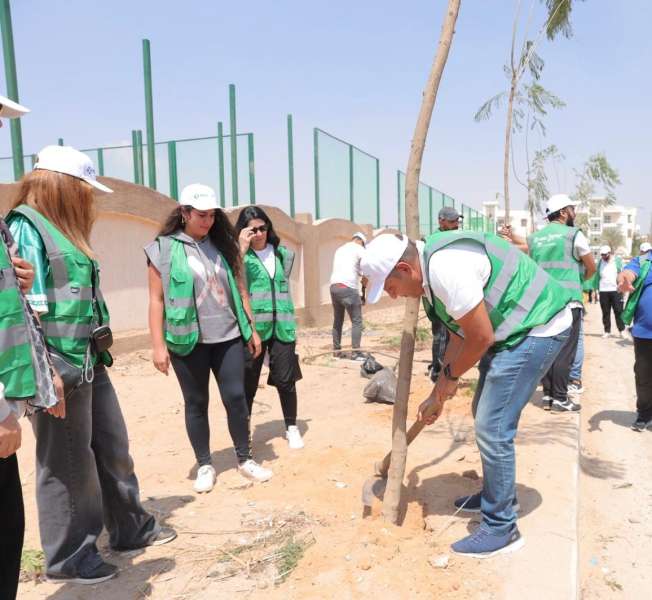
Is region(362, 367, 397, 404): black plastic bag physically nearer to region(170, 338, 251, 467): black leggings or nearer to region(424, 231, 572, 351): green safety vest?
region(170, 338, 251, 467): black leggings

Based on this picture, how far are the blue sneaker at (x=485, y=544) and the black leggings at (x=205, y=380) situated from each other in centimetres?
155

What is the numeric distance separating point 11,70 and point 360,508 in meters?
6.76

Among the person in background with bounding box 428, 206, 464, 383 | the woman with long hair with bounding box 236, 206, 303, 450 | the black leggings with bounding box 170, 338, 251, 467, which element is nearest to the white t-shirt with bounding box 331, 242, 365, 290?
the person in background with bounding box 428, 206, 464, 383

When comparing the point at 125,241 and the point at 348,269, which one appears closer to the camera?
the point at 348,269

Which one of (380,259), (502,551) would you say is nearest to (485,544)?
(502,551)

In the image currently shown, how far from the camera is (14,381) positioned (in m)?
1.75

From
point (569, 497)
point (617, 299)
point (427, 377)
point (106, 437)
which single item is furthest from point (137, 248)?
point (617, 299)

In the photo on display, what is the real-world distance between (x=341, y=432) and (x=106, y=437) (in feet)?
7.95

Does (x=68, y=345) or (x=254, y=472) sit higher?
(x=68, y=345)

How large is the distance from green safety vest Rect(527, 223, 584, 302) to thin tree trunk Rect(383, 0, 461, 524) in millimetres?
2586

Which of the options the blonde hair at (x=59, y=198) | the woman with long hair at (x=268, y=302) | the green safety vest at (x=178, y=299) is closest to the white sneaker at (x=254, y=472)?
the woman with long hair at (x=268, y=302)

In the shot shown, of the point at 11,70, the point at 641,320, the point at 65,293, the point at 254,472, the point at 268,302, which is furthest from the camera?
the point at 11,70

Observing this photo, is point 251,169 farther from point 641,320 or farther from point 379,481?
point 379,481

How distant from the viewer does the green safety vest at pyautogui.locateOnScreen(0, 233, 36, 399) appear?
1717mm
